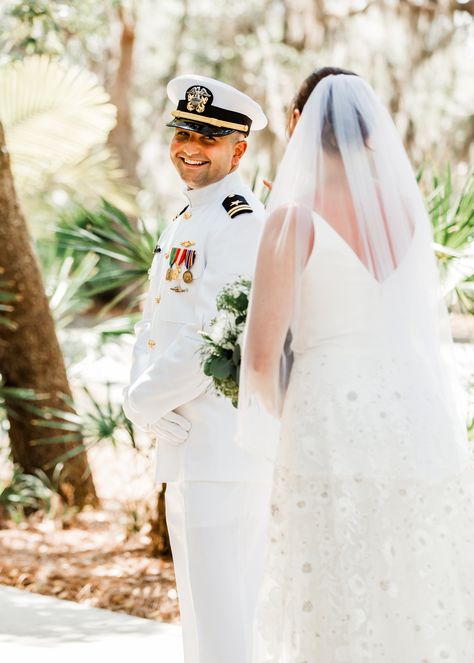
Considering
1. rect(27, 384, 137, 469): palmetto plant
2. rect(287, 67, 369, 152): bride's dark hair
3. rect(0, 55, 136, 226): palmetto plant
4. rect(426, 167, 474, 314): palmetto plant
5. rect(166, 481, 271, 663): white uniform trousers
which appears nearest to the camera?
rect(287, 67, 369, 152): bride's dark hair

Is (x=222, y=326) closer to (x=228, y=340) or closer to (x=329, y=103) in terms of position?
(x=228, y=340)

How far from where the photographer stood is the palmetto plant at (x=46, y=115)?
8.78 meters

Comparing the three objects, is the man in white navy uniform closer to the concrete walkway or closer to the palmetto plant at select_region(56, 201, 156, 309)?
the concrete walkway

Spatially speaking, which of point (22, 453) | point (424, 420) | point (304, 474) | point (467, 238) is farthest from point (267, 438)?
point (22, 453)

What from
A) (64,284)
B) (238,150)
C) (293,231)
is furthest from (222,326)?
(64,284)

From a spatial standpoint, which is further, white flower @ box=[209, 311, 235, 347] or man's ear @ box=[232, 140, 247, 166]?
man's ear @ box=[232, 140, 247, 166]

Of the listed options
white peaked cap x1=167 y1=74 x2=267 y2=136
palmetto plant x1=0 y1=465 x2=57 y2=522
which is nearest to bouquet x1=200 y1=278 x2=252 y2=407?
white peaked cap x1=167 y1=74 x2=267 y2=136

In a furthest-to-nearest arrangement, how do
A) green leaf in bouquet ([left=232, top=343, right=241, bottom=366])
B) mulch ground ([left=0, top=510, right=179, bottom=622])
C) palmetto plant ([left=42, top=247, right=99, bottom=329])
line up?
palmetto plant ([left=42, top=247, right=99, bottom=329]) → mulch ground ([left=0, top=510, right=179, bottom=622]) → green leaf in bouquet ([left=232, top=343, right=241, bottom=366])

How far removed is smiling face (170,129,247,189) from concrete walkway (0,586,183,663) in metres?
1.86

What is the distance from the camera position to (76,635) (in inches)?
189

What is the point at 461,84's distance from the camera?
2752 centimetres

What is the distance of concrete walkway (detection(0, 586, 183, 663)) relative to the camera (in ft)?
14.7

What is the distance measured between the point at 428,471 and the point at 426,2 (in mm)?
15370

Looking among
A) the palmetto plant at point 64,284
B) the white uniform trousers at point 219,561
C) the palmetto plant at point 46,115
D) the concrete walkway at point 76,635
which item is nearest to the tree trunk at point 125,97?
the palmetto plant at point 46,115
